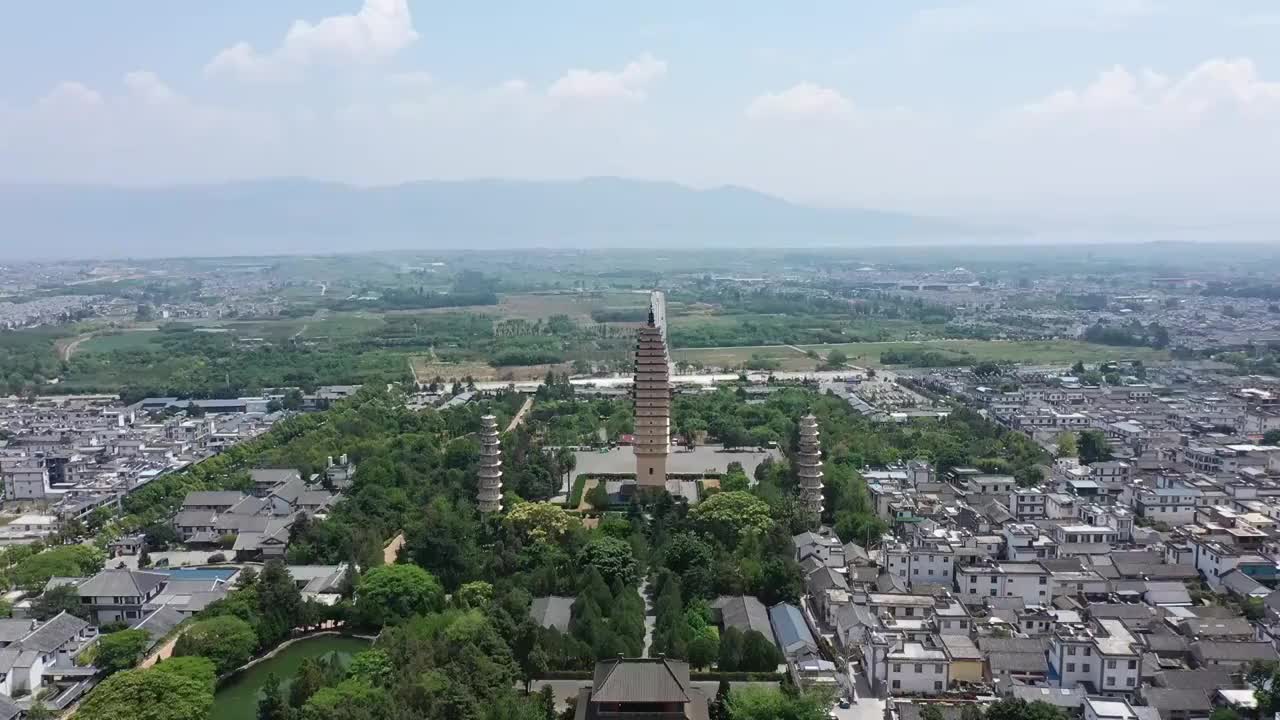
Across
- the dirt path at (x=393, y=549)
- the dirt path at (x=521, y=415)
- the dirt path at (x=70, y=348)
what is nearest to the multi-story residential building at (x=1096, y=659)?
the dirt path at (x=393, y=549)

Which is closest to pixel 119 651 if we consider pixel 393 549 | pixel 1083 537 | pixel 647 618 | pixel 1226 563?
pixel 393 549

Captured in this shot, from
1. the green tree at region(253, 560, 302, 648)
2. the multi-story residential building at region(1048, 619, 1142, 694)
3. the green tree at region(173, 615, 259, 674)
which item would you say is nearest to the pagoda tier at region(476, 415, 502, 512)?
the green tree at region(253, 560, 302, 648)

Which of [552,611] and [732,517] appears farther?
[732,517]

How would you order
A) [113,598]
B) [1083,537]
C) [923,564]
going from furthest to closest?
[1083,537] → [923,564] → [113,598]

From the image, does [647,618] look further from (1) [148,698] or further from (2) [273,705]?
(1) [148,698]

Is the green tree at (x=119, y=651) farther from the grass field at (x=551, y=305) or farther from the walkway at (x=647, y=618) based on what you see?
the grass field at (x=551, y=305)
